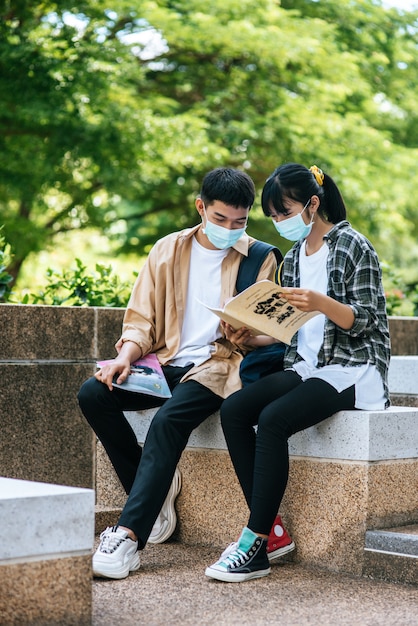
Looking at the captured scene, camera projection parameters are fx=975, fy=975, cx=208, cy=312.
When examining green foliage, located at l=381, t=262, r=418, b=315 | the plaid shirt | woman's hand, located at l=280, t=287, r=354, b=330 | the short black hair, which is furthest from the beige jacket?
green foliage, located at l=381, t=262, r=418, b=315

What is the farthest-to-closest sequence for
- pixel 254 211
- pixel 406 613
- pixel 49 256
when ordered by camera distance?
1. pixel 49 256
2. pixel 254 211
3. pixel 406 613

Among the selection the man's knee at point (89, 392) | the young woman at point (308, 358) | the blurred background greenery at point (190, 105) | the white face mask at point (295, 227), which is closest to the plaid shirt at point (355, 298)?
the young woman at point (308, 358)

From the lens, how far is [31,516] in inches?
120

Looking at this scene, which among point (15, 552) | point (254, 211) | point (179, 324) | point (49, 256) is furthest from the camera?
point (49, 256)

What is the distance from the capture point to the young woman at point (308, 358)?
398 centimetres

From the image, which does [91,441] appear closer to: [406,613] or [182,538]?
[182,538]

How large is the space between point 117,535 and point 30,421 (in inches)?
56.8

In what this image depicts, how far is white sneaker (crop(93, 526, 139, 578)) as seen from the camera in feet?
13.0

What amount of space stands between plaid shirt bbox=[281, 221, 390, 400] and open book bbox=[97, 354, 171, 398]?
0.73 meters

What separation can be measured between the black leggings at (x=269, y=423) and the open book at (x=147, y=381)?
35 centimetres

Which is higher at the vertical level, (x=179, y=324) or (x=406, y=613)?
(x=179, y=324)

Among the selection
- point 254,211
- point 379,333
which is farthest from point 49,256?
point 379,333

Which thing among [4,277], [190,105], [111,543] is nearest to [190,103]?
[190,105]

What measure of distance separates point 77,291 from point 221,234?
186cm
